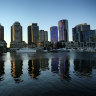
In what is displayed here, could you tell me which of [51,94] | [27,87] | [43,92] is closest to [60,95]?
[51,94]

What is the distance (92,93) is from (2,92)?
54.6 feet

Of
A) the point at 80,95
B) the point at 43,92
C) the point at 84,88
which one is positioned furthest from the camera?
the point at 84,88

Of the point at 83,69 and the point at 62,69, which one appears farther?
the point at 62,69

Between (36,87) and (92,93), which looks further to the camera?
(36,87)

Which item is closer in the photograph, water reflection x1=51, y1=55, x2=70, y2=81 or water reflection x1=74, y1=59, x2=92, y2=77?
water reflection x1=51, y1=55, x2=70, y2=81

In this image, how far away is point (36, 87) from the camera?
27672mm

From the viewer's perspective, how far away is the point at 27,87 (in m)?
27.8

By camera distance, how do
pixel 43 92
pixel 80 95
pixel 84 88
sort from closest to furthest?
1. pixel 80 95
2. pixel 43 92
3. pixel 84 88

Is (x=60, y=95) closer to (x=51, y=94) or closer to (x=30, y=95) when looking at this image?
(x=51, y=94)

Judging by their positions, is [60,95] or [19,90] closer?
[60,95]

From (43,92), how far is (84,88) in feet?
27.6

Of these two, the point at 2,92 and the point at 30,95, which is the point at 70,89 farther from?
the point at 2,92

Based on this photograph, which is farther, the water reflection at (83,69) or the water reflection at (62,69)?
the water reflection at (83,69)

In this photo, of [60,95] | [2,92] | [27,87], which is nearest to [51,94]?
[60,95]
